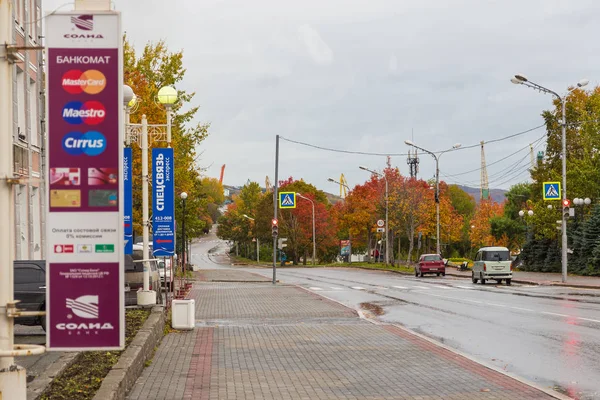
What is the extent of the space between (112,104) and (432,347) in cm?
999

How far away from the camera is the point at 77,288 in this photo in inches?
238

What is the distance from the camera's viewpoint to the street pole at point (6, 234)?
596 cm

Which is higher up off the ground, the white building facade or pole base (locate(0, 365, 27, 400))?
the white building facade

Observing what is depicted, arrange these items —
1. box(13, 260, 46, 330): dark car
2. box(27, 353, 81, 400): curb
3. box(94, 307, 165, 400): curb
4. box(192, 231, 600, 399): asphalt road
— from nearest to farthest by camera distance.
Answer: box(27, 353, 81, 400): curb, box(94, 307, 165, 400): curb, box(192, 231, 600, 399): asphalt road, box(13, 260, 46, 330): dark car

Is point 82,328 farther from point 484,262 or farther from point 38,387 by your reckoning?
point 484,262

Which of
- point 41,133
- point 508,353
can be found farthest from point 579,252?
point 508,353

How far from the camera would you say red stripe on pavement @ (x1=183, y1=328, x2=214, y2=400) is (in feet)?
33.8

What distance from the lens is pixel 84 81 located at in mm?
6074

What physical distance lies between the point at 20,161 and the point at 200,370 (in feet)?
56.4

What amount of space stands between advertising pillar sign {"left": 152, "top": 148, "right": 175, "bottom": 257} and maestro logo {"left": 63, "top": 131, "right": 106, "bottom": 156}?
1721cm

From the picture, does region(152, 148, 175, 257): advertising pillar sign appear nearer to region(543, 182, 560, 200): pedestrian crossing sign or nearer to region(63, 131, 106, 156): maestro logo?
region(63, 131, 106, 156): maestro logo

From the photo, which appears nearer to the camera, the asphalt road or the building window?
the asphalt road

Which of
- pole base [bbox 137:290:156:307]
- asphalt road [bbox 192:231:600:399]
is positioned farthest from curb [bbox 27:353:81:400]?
pole base [bbox 137:290:156:307]

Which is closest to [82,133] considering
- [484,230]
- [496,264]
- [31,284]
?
[31,284]
